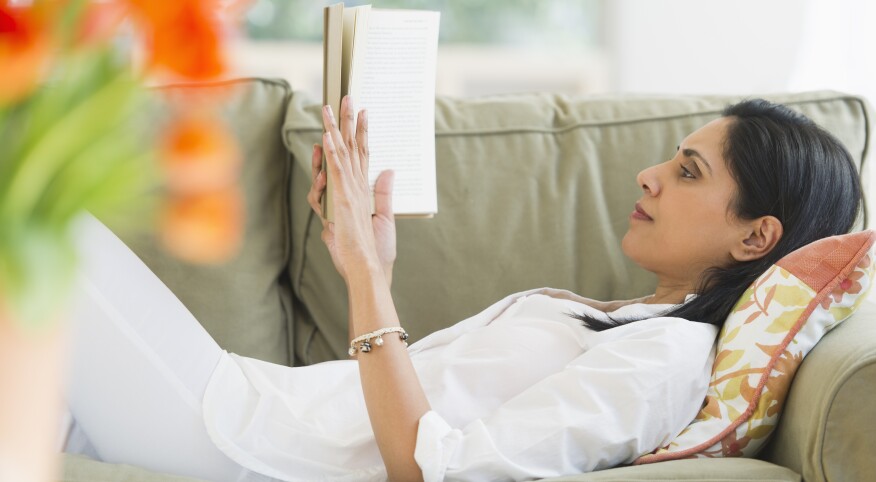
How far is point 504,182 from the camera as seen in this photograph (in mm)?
1753

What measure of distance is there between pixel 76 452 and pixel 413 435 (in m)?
0.51

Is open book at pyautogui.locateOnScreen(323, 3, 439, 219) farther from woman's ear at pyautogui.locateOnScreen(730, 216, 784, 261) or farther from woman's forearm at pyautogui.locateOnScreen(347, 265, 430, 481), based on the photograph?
woman's ear at pyautogui.locateOnScreen(730, 216, 784, 261)

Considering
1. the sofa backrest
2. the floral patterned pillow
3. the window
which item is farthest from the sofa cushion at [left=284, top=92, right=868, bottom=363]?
the window

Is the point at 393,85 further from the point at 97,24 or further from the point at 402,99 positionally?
the point at 97,24

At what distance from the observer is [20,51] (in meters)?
0.31

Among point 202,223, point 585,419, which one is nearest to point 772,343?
point 585,419

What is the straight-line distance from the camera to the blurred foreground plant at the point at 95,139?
1.02 ft

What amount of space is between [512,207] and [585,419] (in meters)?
0.66

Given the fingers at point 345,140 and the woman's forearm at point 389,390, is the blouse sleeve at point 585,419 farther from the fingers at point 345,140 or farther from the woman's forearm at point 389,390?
the fingers at point 345,140

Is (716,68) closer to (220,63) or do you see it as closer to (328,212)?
(328,212)

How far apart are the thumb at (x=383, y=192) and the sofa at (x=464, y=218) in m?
0.14

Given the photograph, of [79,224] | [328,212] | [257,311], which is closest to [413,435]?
[328,212]

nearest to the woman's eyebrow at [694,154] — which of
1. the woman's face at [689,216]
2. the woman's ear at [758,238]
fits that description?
the woman's face at [689,216]

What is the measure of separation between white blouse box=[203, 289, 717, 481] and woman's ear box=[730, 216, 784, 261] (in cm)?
17
